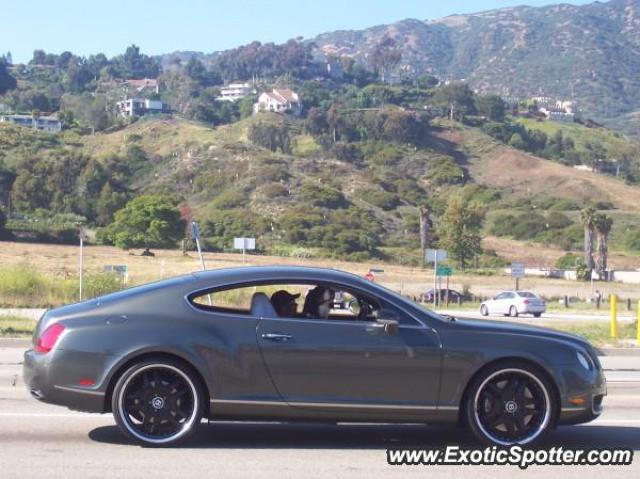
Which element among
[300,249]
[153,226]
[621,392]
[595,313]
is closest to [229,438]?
[621,392]

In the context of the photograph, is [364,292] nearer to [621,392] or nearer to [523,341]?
[523,341]

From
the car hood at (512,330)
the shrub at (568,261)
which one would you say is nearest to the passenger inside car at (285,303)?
the car hood at (512,330)

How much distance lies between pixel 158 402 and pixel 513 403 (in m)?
2.69

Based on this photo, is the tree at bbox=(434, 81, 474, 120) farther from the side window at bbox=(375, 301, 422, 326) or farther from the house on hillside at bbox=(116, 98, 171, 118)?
the side window at bbox=(375, 301, 422, 326)

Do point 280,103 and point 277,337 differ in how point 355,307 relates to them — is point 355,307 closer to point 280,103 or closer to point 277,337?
point 277,337

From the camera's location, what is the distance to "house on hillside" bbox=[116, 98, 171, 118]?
A: 166500mm

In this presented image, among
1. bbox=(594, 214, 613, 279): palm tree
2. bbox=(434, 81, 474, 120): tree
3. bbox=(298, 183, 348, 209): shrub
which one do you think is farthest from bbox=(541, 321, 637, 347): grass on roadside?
bbox=(434, 81, 474, 120): tree

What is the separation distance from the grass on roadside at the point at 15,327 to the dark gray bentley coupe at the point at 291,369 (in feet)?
34.6

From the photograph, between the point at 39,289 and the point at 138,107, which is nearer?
the point at 39,289

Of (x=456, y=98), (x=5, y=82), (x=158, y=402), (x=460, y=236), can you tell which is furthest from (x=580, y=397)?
(x=5, y=82)

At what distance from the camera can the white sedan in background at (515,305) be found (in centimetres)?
3728

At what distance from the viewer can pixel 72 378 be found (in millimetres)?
7898

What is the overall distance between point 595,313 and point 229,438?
31.6m

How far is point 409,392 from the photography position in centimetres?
796
